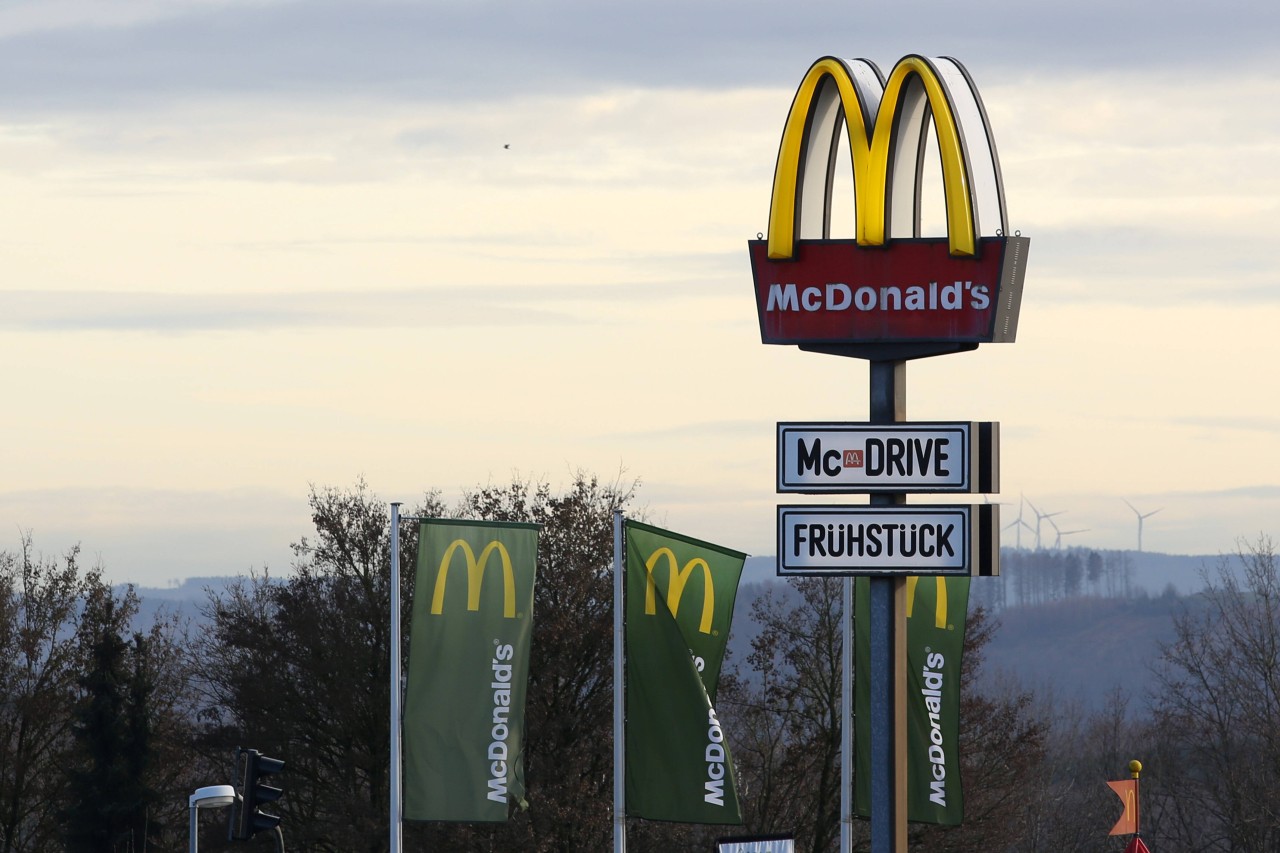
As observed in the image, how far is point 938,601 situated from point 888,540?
663 centimetres

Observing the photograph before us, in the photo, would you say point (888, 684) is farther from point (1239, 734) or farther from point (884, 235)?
point (1239, 734)

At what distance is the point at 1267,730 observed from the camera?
6038cm

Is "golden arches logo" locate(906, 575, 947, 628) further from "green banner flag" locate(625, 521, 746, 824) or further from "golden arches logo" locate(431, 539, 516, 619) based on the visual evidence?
"golden arches logo" locate(431, 539, 516, 619)

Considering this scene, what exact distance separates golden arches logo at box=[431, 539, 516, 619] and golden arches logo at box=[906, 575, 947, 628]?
5659 millimetres

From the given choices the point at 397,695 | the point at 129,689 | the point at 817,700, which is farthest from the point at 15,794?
the point at 397,695

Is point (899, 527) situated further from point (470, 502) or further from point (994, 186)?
point (470, 502)

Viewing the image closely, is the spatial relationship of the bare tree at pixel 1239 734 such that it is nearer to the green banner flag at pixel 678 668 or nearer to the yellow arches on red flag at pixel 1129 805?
the yellow arches on red flag at pixel 1129 805

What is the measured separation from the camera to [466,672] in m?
24.7

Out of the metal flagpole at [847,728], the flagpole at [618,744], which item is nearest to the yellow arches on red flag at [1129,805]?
the metal flagpole at [847,728]

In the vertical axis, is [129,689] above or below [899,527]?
below

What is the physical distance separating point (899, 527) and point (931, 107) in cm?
437

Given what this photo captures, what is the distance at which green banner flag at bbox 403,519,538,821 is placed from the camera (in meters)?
24.6

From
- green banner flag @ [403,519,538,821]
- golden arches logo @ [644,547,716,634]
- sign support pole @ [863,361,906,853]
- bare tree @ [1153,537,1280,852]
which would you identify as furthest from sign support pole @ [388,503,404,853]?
bare tree @ [1153,537,1280,852]

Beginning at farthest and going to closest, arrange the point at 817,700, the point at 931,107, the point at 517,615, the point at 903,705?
1. the point at 817,700
2. the point at 517,615
3. the point at 903,705
4. the point at 931,107
